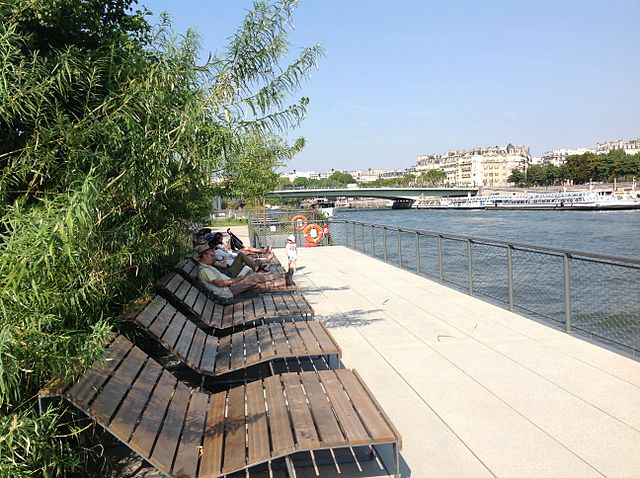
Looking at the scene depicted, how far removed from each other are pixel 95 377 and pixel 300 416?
3.29 ft

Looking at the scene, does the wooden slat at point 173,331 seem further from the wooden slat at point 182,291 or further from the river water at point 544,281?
the river water at point 544,281

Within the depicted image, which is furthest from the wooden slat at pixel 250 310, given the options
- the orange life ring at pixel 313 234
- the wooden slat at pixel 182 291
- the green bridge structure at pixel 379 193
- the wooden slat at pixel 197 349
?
the green bridge structure at pixel 379 193

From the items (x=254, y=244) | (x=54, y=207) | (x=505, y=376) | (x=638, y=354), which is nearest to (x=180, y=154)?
(x=54, y=207)

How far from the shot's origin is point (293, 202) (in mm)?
79812

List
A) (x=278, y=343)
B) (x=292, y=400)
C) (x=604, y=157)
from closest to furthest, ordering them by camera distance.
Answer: (x=292, y=400), (x=278, y=343), (x=604, y=157)

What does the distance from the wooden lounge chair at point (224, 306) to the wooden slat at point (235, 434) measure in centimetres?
197

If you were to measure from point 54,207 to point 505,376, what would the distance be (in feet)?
11.7

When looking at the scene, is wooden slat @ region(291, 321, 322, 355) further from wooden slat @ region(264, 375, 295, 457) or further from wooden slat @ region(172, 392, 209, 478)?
wooden slat @ region(172, 392, 209, 478)

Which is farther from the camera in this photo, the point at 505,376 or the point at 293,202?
the point at 293,202

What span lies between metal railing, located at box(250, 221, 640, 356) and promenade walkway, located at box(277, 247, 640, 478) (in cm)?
47

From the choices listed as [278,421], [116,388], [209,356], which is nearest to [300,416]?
[278,421]

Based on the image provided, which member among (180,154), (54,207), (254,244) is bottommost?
(254,244)

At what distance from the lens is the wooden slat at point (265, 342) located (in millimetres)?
4332

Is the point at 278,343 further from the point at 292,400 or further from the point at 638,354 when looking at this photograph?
the point at 638,354
